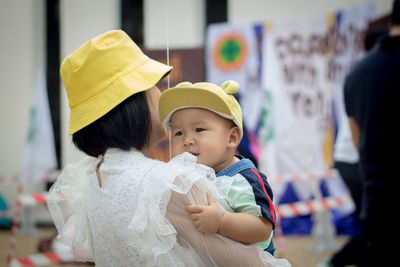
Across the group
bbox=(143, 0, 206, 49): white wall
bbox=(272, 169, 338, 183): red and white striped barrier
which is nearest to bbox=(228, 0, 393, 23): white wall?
bbox=(143, 0, 206, 49): white wall

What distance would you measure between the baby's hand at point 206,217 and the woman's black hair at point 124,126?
0.95ft

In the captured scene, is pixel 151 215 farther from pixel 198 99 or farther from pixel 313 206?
pixel 313 206

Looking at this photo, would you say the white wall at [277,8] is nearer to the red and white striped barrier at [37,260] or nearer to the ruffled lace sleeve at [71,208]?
the red and white striped barrier at [37,260]

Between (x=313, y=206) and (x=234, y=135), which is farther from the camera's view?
(x=313, y=206)

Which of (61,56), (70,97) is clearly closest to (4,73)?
(61,56)

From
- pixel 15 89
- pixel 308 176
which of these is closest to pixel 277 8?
pixel 308 176

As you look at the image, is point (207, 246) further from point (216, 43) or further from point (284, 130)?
point (216, 43)

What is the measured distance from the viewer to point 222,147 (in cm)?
145

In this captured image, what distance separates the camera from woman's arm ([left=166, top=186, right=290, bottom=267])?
45.9 inches

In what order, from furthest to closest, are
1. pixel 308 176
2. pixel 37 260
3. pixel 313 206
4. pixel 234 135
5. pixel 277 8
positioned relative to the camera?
1. pixel 277 8
2. pixel 308 176
3. pixel 313 206
4. pixel 37 260
5. pixel 234 135

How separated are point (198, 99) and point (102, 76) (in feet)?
1.00

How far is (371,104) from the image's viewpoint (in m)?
1.98

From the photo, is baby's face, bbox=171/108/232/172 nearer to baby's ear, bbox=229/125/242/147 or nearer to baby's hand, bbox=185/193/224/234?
baby's ear, bbox=229/125/242/147

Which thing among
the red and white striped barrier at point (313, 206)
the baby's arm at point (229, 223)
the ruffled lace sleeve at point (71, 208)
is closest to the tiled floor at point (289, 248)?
the red and white striped barrier at point (313, 206)
